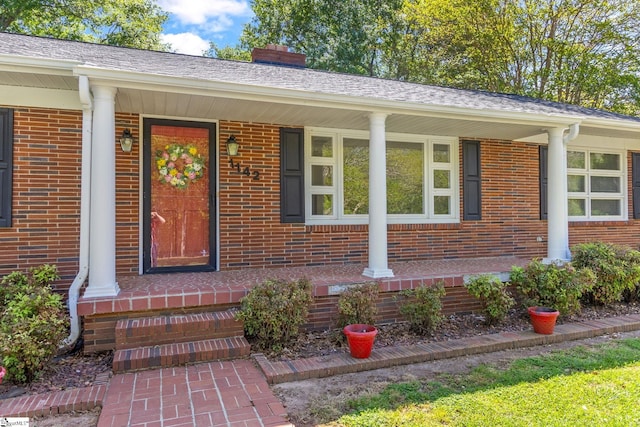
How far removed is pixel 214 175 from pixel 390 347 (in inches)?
127

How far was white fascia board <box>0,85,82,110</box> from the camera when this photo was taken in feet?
15.2

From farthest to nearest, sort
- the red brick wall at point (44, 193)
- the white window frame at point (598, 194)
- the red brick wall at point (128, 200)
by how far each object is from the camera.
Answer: the white window frame at point (598, 194), the red brick wall at point (128, 200), the red brick wall at point (44, 193)

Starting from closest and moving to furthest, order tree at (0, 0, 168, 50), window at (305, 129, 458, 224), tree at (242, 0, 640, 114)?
window at (305, 129, 458, 224) < tree at (242, 0, 640, 114) < tree at (0, 0, 168, 50)

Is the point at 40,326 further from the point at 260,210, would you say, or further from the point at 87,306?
the point at 260,210

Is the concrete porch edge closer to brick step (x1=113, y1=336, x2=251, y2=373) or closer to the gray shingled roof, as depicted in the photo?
brick step (x1=113, y1=336, x2=251, y2=373)

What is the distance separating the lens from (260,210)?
5.83 m

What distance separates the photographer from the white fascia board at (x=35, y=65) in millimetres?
3801

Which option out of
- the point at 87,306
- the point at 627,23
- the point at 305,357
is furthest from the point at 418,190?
the point at 627,23

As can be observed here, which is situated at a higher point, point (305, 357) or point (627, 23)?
point (627, 23)

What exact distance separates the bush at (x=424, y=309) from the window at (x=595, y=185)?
16.1 feet

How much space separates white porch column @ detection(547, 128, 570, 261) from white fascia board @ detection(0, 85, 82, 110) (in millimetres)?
6398

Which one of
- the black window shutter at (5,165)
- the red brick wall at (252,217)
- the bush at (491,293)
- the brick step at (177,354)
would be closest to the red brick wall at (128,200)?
the red brick wall at (252,217)

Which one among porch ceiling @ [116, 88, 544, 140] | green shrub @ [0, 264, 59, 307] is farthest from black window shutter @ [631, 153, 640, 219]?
green shrub @ [0, 264, 59, 307]

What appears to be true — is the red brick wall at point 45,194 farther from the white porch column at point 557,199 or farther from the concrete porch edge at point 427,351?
the white porch column at point 557,199
